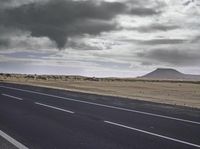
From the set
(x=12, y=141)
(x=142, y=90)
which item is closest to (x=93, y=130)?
(x=12, y=141)

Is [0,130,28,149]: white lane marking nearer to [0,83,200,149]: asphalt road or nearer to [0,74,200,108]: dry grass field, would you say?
[0,83,200,149]: asphalt road

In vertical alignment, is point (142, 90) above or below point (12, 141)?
above

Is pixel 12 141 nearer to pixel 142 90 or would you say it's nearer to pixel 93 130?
pixel 93 130

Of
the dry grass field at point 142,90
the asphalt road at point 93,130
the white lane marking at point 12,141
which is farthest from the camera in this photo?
the dry grass field at point 142,90

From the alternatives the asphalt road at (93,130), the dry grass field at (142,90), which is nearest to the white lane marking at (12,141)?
the asphalt road at (93,130)

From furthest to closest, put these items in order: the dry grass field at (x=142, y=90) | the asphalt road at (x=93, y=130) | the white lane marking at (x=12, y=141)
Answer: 1. the dry grass field at (x=142, y=90)
2. the asphalt road at (x=93, y=130)
3. the white lane marking at (x=12, y=141)

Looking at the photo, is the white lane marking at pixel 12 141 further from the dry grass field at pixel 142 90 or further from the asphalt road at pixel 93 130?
the dry grass field at pixel 142 90

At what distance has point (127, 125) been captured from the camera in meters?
12.1

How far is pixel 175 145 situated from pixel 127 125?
314cm

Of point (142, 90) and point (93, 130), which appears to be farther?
point (142, 90)

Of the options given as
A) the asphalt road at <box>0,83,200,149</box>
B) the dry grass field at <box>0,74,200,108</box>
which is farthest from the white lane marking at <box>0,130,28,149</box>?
the dry grass field at <box>0,74,200,108</box>

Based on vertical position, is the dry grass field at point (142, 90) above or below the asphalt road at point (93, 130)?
above

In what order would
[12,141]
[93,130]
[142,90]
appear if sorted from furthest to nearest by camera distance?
[142,90] → [93,130] → [12,141]

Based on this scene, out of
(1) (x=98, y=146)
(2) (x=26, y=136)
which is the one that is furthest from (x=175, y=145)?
(2) (x=26, y=136)
